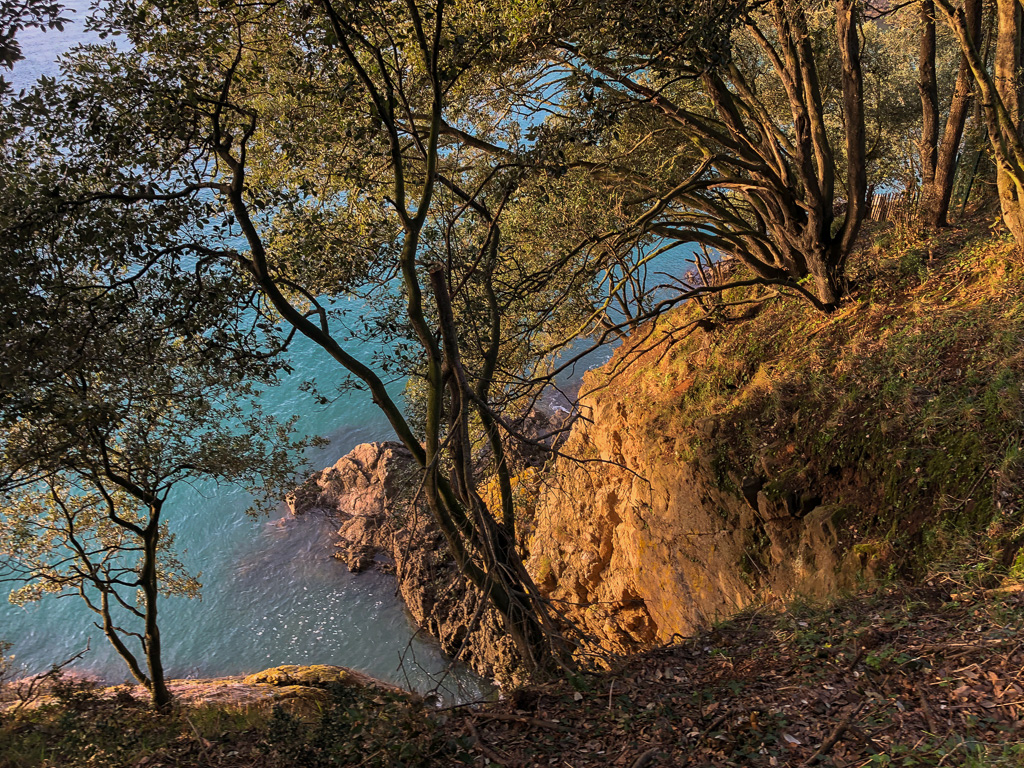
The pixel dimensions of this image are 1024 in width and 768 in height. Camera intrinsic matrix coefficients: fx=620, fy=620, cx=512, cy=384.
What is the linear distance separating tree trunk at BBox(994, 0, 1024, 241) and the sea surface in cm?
1488

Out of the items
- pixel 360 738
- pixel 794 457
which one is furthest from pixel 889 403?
pixel 360 738

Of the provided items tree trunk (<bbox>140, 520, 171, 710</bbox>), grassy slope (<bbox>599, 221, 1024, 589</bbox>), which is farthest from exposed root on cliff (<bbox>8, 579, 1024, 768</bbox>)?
tree trunk (<bbox>140, 520, 171, 710</bbox>)

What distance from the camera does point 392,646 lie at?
61.7 feet

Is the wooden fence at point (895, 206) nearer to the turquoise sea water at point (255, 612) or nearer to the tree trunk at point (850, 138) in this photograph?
the tree trunk at point (850, 138)

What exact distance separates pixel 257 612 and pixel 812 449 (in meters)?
19.4

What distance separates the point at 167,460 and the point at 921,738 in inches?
418

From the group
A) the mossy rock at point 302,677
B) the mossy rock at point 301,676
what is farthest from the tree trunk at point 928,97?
the mossy rock at point 301,676

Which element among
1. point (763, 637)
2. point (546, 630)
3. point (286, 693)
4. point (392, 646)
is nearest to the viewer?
point (546, 630)

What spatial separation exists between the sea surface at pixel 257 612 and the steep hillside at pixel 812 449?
825 cm

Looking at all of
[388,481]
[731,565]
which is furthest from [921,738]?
[388,481]

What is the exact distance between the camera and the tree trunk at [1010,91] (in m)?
7.56

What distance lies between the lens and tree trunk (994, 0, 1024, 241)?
756 centimetres

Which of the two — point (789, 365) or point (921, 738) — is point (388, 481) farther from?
point (921, 738)

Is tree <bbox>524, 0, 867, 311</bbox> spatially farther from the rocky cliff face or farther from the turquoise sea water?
the turquoise sea water
